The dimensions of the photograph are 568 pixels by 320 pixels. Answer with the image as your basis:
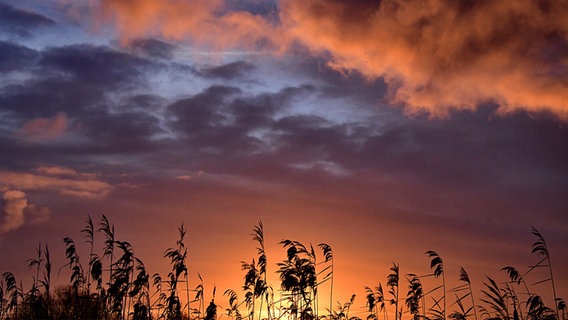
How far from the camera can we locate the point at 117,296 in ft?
53.0

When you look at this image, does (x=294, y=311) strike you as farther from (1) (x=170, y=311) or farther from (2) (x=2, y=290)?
(2) (x=2, y=290)

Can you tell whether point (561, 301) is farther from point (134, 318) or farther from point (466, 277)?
point (134, 318)

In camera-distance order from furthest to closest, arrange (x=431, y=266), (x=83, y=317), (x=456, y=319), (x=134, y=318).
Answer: (x=431, y=266) → (x=134, y=318) → (x=83, y=317) → (x=456, y=319)

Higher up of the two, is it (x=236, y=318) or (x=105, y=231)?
(x=105, y=231)

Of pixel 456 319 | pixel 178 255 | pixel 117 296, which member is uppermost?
pixel 178 255

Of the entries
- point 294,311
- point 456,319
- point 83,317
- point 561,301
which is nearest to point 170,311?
point 83,317

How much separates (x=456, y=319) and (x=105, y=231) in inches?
406

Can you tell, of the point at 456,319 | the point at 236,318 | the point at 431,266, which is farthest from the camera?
the point at 236,318

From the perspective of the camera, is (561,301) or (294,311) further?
(561,301)

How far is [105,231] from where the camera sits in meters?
17.2

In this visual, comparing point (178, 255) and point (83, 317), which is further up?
point (178, 255)

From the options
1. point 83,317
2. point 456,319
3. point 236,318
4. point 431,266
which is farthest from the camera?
point 236,318

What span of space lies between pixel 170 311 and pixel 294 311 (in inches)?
149

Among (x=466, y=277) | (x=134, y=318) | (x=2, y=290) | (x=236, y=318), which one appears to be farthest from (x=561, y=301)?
(x=2, y=290)
